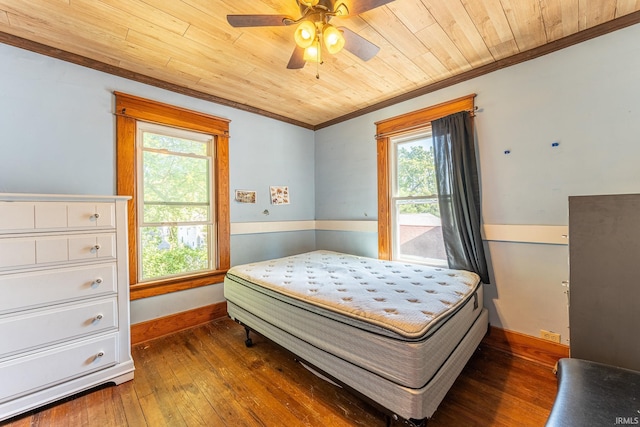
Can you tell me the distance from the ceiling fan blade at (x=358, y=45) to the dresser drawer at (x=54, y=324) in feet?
7.93

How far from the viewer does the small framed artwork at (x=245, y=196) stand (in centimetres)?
317

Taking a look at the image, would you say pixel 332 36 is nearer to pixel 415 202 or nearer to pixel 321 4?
pixel 321 4

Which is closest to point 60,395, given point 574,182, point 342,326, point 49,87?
point 342,326

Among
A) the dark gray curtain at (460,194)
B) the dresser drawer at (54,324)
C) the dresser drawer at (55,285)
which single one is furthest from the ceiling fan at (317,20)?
the dresser drawer at (54,324)

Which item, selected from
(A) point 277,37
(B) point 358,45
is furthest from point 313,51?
(A) point 277,37

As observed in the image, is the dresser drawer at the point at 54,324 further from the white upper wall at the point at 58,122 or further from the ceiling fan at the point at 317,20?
the ceiling fan at the point at 317,20

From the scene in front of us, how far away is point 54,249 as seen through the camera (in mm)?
1649

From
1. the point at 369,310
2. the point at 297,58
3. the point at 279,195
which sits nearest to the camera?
the point at 369,310

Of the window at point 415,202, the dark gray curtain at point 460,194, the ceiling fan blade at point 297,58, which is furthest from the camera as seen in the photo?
the window at point 415,202

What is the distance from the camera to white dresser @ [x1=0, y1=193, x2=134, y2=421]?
4.99 feet

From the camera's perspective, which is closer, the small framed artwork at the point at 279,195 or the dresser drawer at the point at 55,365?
the dresser drawer at the point at 55,365

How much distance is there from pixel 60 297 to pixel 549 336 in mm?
3569

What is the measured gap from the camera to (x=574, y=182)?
6.46ft

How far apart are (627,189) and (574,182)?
10.7 inches
